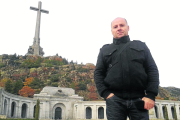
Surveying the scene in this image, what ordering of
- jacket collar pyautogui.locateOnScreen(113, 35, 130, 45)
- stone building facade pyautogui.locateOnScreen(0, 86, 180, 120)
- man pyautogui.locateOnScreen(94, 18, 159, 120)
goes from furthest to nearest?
stone building facade pyautogui.locateOnScreen(0, 86, 180, 120) → jacket collar pyautogui.locateOnScreen(113, 35, 130, 45) → man pyautogui.locateOnScreen(94, 18, 159, 120)

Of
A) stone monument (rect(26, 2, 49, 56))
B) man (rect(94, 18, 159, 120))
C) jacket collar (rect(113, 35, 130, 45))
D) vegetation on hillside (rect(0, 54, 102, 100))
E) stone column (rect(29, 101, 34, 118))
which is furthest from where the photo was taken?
stone monument (rect(26, 2, 49, 56))

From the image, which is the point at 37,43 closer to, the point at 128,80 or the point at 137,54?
the point at 137,54

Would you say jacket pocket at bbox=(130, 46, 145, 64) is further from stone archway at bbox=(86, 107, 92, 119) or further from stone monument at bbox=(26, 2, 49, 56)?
stone monument at bbox=(26, 2, 49, 56)

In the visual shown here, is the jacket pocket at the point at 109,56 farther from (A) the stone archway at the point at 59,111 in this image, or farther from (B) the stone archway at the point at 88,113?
(A) the stone archway at the point at 59,111

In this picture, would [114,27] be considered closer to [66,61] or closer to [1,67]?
[1,67]

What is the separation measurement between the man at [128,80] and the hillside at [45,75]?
5823cm

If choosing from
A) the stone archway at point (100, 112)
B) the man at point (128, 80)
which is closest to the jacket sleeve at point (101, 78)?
the man at point (128, 80)

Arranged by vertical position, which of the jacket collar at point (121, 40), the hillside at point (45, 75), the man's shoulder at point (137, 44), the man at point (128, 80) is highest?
the hillside at point (45, 75)

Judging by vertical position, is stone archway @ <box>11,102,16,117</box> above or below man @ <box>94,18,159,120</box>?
below

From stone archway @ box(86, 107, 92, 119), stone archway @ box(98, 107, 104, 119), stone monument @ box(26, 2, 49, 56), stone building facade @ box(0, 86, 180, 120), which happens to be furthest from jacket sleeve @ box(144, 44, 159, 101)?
stone monument @ box(26, 2, 49, 56)

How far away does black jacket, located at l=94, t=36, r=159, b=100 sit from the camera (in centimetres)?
380

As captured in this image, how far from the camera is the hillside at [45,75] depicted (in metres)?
68.0

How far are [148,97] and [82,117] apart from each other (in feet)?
144

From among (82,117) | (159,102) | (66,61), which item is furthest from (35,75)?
(159,102)
